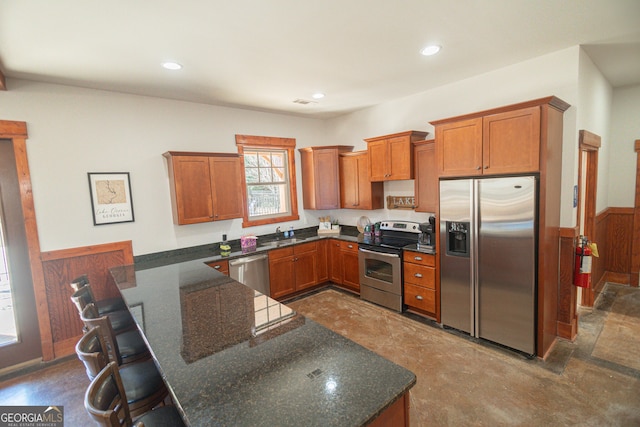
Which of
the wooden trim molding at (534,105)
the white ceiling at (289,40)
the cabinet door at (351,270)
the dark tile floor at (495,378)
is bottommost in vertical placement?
the dark tile floor at (495,378)

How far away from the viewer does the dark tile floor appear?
7.07 ft

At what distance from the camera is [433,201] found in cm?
377

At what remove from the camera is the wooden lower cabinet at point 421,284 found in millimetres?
3479

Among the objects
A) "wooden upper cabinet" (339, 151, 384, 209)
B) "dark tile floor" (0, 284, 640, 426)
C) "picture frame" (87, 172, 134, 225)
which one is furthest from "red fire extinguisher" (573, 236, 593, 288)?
"picture frame" (87, 172, 134, 225)

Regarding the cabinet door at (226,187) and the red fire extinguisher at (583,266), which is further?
the cabinet door at (226,187)

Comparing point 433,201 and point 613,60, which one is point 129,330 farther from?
point 613,60

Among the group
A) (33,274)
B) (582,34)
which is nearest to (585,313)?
(582,34)

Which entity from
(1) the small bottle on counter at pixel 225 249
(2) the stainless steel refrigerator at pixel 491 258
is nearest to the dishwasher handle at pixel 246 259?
(1) the small bottle on counter at pixel 225 249

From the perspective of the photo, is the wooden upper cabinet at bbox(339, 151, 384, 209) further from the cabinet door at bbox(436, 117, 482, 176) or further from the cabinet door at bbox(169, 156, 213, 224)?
the cabinet door at bbox(169, 156, 213, 224)

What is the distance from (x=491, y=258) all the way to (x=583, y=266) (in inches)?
37.6

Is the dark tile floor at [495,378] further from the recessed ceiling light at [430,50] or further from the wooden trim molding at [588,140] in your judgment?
the recessed ceiling light at [430,50]

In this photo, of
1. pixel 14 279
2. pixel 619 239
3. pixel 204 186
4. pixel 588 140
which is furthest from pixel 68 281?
pixel 619 239

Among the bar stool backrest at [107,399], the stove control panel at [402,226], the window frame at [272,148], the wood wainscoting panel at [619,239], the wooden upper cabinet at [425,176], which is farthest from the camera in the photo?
the window frame at [272,148]

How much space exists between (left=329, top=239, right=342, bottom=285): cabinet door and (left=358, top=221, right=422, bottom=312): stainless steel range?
0.49 m
